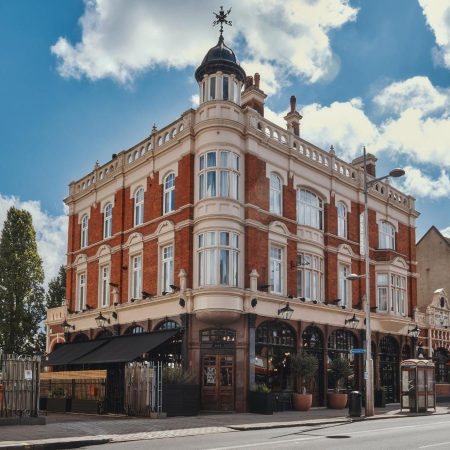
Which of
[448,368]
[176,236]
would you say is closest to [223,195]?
[176,236]

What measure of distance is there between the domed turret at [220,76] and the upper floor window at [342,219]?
338 inches

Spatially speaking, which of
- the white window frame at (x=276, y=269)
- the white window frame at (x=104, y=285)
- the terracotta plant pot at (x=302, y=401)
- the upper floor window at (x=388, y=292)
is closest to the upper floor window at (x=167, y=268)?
the white window frame at (x=276, y=269)

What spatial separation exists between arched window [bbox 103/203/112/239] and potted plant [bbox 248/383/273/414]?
12.8 m

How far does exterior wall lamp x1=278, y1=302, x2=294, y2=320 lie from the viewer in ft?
92.7

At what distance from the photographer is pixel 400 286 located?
1436 inches

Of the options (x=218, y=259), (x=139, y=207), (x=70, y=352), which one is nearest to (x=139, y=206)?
(x=139, y=207)

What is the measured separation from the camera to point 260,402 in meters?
25.5

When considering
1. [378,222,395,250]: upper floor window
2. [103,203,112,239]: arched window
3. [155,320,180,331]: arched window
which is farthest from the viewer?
[378,222,395,250]: upper floor window

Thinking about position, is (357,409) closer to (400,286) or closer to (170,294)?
(170,294)

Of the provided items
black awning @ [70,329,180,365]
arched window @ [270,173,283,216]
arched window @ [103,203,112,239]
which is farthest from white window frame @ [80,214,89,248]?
arched window @ [270,173,283,216]

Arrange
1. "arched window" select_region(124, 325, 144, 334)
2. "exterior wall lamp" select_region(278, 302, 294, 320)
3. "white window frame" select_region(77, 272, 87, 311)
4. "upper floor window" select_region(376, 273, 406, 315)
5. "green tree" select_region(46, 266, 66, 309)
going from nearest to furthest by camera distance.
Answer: "exterior wall lamp" select_region(278, 302, 294, 320) → "arched window" select_region(124, 325, 144, 334) → "upper floor window" select_region(376, 273, 406, 315) → "white window frame" select_region(77, 272, 87, 311) → "green tree" select_region(46, 266, 66, 309)

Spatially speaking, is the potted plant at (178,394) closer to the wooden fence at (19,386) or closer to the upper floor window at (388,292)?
the wooden fence at (19,386)

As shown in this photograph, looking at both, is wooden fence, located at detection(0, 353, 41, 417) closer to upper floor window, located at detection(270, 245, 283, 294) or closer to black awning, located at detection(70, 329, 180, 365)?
black awning, located at detection(70, 329, 180, 365)

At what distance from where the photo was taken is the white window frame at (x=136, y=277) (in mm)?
31344
